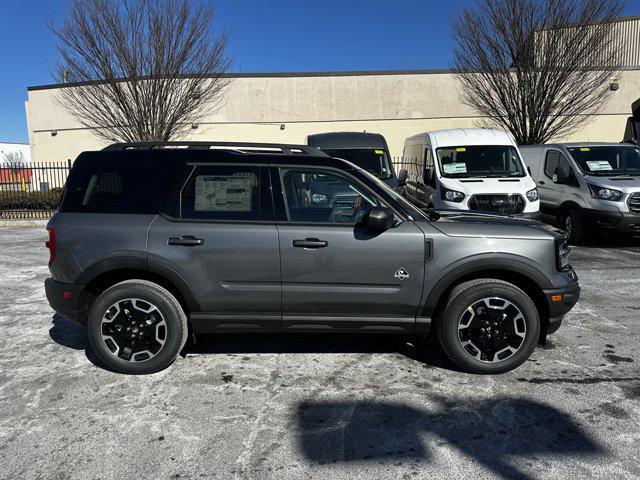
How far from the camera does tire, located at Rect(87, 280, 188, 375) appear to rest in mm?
3840

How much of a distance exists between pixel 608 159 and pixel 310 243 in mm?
8310

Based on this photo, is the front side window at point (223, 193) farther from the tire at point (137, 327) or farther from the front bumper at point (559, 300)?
the front bumper at point (559, 300)

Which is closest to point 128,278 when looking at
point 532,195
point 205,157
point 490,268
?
point 205,157

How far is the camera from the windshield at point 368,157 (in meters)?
10.2

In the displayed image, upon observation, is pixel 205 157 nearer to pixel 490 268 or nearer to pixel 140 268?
pixel 140 268

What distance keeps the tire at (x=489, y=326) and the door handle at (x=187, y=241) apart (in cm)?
201

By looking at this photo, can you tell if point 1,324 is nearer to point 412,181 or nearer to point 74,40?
point 412,181

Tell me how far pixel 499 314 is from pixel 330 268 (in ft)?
4.49

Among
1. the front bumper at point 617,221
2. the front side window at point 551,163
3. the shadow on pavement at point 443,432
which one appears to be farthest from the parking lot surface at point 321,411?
the front side window at point 551,163

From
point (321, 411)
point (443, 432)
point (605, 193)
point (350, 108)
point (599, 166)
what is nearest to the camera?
point (443, 432)

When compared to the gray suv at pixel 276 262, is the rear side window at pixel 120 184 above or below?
above

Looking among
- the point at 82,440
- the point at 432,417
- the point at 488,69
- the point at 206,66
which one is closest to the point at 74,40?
the point at 206,66

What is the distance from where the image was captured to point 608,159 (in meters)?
9.53

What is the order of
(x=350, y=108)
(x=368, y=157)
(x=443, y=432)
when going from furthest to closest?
(x=350, y=108), (x=368, y=157), (x=443, y=432)
